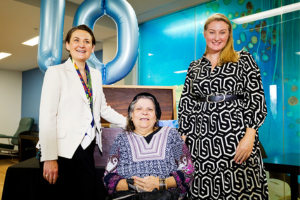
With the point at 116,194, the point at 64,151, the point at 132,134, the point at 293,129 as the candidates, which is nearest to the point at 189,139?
the point at 132,134

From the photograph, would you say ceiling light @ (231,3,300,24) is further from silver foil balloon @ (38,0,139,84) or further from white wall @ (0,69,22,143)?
white wall @ (0,69,22,143)

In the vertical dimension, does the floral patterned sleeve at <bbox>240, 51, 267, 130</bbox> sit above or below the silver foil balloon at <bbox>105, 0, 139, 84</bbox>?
below

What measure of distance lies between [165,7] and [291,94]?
263 cm

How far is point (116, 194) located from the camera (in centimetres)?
127

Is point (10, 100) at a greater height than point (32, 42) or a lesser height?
lesser

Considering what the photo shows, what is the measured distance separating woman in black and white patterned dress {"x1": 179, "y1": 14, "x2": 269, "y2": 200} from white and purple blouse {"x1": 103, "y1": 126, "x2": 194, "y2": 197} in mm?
58

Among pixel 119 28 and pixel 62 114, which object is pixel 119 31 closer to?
pixel 119 28

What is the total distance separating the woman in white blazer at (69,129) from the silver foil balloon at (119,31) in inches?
31.7

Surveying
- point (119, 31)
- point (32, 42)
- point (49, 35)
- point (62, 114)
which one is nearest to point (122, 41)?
point (119, 31)

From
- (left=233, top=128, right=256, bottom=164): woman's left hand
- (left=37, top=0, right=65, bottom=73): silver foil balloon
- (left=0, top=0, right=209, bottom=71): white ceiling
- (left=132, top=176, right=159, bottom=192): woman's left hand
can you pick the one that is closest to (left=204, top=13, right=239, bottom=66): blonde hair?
(left=233, top=128, right=256, bottom=164): woman's left hand

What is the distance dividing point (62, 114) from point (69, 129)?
0.09 meters

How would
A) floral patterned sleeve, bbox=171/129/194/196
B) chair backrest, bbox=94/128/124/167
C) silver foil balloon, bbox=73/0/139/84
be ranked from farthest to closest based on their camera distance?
silver foil balloon, bbox=73/0/139/84 → chair backrest, bbox=94/128/124/167 → floral patterned sleeve, bbox=171/129/194/196

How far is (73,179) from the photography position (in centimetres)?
132

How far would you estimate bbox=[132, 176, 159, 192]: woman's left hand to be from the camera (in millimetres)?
1272
